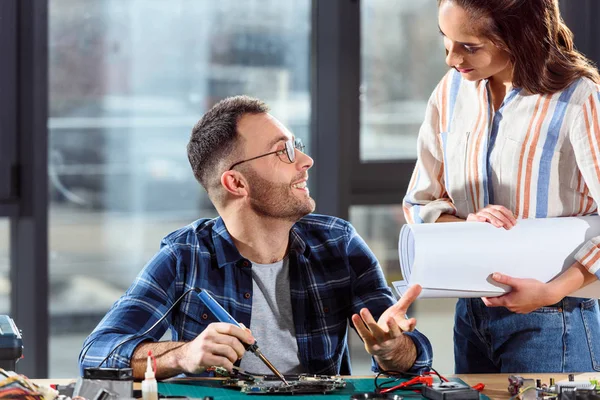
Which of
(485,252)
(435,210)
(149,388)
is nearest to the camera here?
(149,388)

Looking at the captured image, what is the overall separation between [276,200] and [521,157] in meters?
0.58

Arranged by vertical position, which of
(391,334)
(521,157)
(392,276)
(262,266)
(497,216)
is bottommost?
(392,276)

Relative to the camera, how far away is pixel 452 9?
2004 mm

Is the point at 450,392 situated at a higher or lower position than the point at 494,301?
lower

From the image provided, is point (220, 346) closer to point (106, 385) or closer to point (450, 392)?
point (106, 385)

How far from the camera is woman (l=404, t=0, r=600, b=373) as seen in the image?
1974 mm


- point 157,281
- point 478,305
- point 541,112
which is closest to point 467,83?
point 541,112

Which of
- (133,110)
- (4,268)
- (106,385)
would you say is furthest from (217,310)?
(133,110)

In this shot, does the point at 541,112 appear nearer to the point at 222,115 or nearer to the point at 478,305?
the point at 478,305

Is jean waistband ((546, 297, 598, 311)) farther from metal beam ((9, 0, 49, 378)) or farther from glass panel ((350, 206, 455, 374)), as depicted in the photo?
metal beam ((9, 0, 49, 378))

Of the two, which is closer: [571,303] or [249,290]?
[571,303]

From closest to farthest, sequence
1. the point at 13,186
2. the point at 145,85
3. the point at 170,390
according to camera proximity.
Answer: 1. the point at 170,390
2. the point at 13,186
3. the point at 145,85

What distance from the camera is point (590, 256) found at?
192cm

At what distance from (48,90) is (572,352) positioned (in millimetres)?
2163
